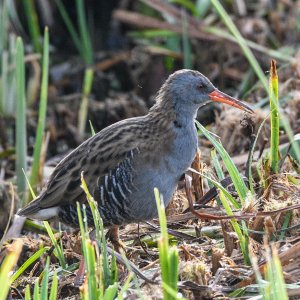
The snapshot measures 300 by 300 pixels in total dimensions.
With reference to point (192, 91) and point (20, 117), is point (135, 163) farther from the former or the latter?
point (20, 117)

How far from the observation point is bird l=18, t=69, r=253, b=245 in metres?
3.95

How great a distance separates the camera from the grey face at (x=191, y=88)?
414 cm

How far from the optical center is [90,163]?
13.4 ft

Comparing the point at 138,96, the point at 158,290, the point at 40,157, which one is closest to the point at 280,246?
the point at 158,290

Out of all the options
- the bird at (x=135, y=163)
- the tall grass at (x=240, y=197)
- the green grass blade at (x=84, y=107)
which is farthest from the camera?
the green grass blade at (x=84, y=107)

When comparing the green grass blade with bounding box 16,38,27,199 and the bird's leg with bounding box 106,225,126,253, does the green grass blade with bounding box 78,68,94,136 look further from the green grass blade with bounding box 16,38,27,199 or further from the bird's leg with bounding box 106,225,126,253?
the bird's leg with bounding box 106,225,126,253

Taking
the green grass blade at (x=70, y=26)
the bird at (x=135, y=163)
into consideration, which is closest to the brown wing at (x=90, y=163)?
the bird at (x=135, y=163)

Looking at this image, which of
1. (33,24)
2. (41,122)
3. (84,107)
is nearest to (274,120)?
(41,122)

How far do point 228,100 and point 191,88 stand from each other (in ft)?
0.55

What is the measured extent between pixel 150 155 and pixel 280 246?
2.48 ft

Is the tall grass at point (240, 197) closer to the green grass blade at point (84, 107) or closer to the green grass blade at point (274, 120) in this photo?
the green grass blade at point (274, 120)

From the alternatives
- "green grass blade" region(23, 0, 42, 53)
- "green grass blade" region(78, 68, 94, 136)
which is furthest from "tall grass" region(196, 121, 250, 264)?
"green grass blade" region(23, 0, 42, 53)

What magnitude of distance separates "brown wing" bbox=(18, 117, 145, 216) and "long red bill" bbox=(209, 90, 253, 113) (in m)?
0.33

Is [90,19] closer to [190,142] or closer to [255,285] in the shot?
[190,142]
